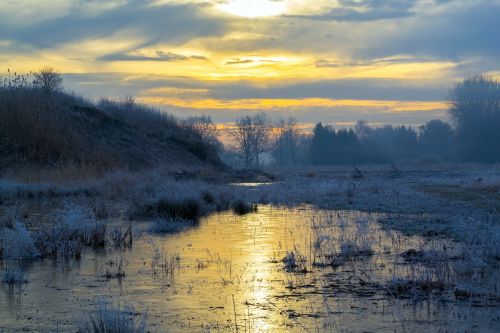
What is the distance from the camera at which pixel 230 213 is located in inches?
956

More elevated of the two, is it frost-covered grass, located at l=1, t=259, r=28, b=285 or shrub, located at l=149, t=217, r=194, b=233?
frost-covered grass, located at l=1, t=259, r=28, b=285

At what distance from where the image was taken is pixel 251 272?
11906mm

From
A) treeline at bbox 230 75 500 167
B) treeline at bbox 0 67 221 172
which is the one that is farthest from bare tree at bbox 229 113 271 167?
treeline at bbox 0 67 221 172

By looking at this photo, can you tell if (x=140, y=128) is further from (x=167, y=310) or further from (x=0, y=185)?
(x=167, y=310)

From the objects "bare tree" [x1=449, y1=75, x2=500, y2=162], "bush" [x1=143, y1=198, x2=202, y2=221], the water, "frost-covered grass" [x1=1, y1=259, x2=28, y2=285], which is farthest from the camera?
"bare tree" [x1=449, y1=75, x2=500, y2=162]

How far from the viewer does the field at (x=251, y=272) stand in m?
8.63

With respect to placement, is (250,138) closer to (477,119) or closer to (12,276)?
(477,119)

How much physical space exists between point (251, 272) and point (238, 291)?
1.55 m

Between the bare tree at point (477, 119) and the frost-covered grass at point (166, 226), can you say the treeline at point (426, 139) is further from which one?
the frost-covered grass at point (166, 226)

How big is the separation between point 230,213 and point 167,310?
49.6ft

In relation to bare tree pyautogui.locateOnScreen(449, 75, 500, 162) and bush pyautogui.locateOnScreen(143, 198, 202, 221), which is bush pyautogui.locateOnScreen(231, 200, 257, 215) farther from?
bare tree pyautogui.locateOnScreen(449, 75, 500, 162)

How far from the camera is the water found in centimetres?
845

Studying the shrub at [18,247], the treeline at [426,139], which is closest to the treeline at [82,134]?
the shrub at [18,247]

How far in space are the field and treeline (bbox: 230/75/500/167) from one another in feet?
260
